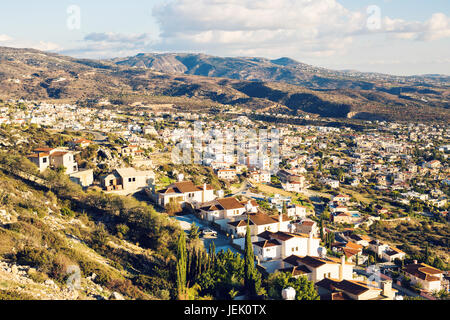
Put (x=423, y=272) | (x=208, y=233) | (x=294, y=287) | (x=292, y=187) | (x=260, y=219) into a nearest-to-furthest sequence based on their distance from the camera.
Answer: (x=294, y=287) → (x=208, y=233) → (x=260, y=219) → (x=423, y=272) → (x=292, y=187)

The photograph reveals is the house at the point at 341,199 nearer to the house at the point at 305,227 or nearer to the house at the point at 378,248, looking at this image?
the house at the point at 378,248

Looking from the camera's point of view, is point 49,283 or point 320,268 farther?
point 320,268

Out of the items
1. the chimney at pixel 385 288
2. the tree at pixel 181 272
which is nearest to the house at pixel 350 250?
the chimney at pixel 385 288

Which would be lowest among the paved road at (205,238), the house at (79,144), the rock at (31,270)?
the paved road at (205,238)

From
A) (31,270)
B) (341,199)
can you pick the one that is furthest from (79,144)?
(341,199)

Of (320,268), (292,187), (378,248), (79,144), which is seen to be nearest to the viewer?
(320,268)

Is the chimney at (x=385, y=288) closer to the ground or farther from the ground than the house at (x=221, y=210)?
closer to the ground

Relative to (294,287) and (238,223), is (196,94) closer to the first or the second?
(238,223)
